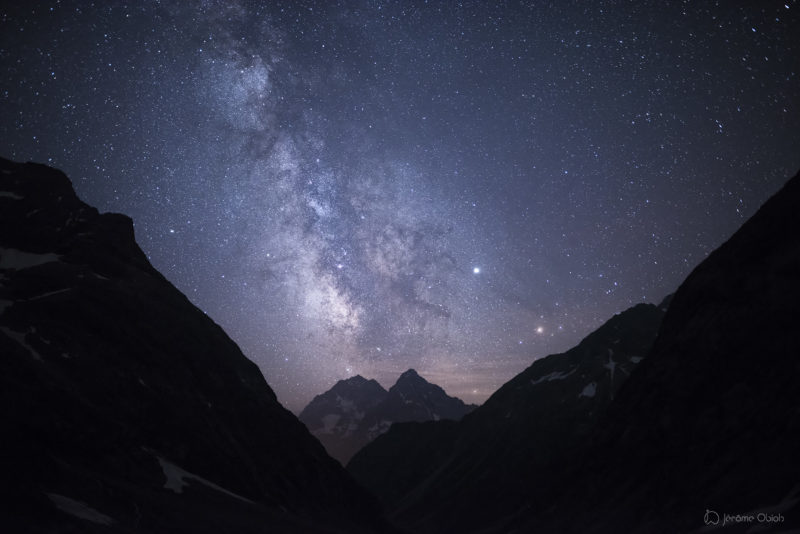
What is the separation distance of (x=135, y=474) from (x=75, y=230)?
150ft

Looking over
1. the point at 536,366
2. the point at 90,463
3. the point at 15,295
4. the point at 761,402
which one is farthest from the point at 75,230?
the point at 536,366

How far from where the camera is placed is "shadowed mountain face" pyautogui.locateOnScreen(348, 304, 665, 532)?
104 metres

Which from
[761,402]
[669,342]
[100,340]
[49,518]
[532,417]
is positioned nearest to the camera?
[49,518]

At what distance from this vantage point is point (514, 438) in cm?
11900

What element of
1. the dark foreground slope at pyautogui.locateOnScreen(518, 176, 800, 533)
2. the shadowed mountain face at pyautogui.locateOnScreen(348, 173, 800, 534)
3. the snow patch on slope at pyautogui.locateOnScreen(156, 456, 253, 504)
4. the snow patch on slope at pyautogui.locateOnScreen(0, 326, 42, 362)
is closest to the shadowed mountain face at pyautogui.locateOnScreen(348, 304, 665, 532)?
the shadowed mountain face at pyautogui.locateOnScreen(348, 173, 800, 534)

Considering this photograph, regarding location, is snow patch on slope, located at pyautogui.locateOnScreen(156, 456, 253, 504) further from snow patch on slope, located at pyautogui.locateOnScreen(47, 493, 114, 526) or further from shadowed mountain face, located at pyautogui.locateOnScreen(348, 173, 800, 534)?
shadowed mountain face, located at pyautogui.locateOnScreen(348, 173, 800, 534)

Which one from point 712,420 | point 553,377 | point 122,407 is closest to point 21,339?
point 122,407

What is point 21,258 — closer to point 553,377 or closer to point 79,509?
point 79,509

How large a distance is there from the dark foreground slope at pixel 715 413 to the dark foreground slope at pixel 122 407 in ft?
104

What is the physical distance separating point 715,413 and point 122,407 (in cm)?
5817

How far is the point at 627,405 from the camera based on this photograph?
5972cm

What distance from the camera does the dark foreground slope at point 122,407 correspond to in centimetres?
3134

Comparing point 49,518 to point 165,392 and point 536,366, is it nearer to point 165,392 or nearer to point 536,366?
point 165,392

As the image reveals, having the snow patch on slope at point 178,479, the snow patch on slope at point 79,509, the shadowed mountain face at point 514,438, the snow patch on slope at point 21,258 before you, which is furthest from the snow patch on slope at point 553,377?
the snow patch on slope at point 79,509
